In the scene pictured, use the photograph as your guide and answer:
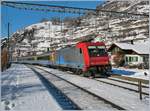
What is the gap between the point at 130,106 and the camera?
12688 millimetres

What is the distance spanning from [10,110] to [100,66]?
670 inches

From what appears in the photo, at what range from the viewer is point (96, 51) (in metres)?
29.7

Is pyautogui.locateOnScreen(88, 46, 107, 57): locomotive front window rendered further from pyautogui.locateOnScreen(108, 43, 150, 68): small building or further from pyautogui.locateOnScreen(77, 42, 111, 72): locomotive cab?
pyautogui.locateOnScreen(108, 43, 150, 68): small building

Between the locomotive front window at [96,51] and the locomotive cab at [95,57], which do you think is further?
the locomotive front window at [96,51]

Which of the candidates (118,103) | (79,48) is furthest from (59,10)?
(118,103)

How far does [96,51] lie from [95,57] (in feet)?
2.04

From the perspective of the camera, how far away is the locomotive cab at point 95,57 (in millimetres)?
28891

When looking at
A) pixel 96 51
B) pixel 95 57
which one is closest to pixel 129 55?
pixel 96 51

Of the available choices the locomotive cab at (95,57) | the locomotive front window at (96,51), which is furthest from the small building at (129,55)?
the locomotive cab at (95,57)

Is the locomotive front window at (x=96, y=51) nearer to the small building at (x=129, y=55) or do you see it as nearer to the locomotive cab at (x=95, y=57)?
the locomotive cab at (x=95, y=57)

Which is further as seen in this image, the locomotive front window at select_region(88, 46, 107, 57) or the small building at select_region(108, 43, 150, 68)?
the small building at select_region(108, 43, 150, 68)

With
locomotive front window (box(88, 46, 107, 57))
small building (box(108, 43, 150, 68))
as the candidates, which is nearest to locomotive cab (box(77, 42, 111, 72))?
locomotive front window (box(88, 46, 107, 57))

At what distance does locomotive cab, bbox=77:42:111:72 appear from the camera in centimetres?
2889

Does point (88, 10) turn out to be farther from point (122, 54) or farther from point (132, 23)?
point (132, 23)
